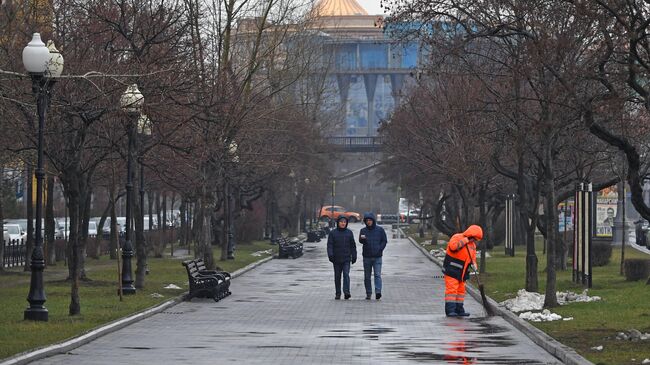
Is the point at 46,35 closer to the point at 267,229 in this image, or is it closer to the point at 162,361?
the point at 162,361

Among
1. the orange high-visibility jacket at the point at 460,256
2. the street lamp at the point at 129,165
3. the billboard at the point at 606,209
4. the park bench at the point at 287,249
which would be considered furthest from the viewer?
the billboard at the point at 606,209

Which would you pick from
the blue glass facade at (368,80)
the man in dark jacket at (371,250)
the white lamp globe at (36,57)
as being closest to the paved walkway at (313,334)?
the man in dark jacket at (371,250)

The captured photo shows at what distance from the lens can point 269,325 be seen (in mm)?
22750

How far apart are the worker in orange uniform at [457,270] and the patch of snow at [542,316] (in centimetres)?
137

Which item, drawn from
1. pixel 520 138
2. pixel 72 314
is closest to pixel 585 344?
pixel 520 138

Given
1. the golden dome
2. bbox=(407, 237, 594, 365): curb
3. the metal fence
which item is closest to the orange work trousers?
bbox=(407, 237, 594, 365): curb

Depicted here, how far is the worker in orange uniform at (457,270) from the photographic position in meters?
24.8

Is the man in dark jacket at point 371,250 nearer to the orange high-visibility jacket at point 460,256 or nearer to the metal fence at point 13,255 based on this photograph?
the orange high-visibility jacket at point 460,256

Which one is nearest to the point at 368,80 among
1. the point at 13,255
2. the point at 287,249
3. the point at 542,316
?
the point at 287,249

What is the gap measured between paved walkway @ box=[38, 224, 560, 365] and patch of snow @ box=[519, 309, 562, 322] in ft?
1.50

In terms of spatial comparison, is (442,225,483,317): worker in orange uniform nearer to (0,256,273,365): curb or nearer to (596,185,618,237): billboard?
(0,256,273,365): curb

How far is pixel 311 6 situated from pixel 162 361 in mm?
39943

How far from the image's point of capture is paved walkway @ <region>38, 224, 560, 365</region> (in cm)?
1706

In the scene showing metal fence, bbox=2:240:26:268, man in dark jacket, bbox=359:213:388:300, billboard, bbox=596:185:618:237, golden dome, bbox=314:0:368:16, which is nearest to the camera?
man in dark jacket, bbox=359:213:388:300
